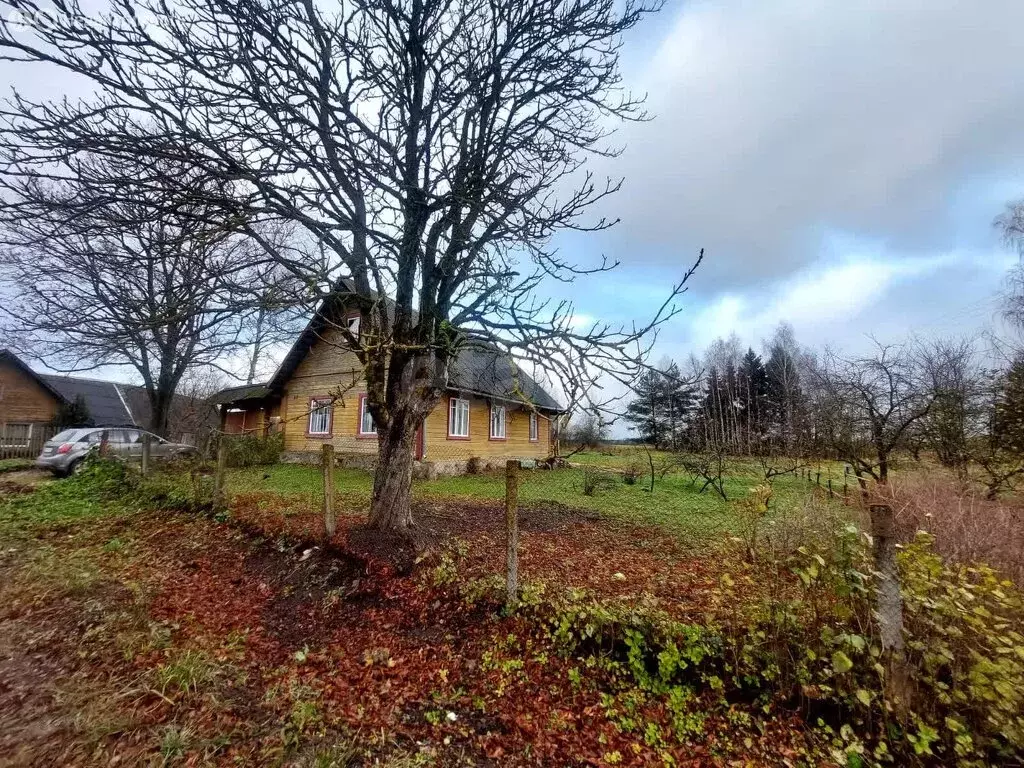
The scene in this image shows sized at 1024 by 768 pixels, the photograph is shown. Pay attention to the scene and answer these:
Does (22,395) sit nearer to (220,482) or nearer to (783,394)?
(220,482)

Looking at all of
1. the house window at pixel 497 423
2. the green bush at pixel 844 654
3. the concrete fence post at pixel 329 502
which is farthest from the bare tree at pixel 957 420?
the house window at pixel 497 423

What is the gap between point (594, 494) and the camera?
12.9 metres

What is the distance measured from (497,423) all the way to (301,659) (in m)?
15.9

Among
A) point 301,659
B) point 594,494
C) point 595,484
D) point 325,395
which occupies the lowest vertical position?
point 301,659

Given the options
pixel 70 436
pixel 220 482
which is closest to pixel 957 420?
pixel 220 482

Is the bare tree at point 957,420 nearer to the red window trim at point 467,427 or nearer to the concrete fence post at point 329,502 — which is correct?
the concrete fence post at point 329,502

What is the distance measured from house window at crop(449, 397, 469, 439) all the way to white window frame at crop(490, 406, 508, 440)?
171cm

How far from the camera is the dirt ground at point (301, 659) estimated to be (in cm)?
285

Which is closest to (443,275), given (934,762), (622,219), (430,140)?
(430,140)

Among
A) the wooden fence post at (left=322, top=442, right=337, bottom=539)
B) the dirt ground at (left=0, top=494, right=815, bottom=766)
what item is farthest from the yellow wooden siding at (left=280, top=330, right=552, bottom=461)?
the dirt ground at (left=0, top=494, right=815, bottom=766)

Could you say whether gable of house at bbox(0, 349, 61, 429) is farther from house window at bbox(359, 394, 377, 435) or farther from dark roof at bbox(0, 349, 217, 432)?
house window at bbox(359, 394, 377, 435)

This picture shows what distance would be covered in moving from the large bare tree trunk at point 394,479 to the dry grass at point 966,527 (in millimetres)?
5518

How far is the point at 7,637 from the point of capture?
12.4ft

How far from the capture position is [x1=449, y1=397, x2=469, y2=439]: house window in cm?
1708
